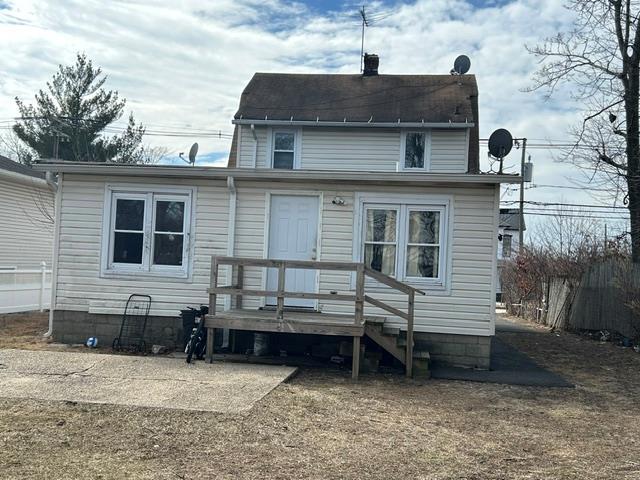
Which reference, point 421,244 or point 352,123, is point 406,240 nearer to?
point 421,244

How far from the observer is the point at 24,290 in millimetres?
13992

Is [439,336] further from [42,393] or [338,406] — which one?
[42,393]

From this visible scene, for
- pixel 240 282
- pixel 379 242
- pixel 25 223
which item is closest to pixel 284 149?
pixel 240 282

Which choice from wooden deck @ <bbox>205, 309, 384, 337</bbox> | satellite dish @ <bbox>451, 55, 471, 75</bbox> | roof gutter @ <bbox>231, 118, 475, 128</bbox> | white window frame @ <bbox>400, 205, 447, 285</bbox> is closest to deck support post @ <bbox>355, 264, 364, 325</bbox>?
wooden deck @ <bbox>205, 309, 384, 337</bbox>

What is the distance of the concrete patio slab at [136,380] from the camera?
20.4 ft

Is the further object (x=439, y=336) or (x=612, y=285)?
(x=612, y=285)

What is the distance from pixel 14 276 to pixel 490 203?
11.0 metres

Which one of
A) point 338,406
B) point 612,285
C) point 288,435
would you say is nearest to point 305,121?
point 612,285

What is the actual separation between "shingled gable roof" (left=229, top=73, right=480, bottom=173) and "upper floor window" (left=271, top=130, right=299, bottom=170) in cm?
49

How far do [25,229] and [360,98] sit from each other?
10.6 metres

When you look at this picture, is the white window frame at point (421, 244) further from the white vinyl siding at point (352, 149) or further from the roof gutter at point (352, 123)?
the roof gutter at point (352, 123)

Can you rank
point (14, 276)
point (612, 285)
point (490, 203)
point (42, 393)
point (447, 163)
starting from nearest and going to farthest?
point (42, 393)
point (490, 203)
point (14, 276)
point (612, 285)
point (447, 163)

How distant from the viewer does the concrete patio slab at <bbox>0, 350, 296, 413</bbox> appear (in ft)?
20.4

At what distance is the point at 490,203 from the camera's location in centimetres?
927
